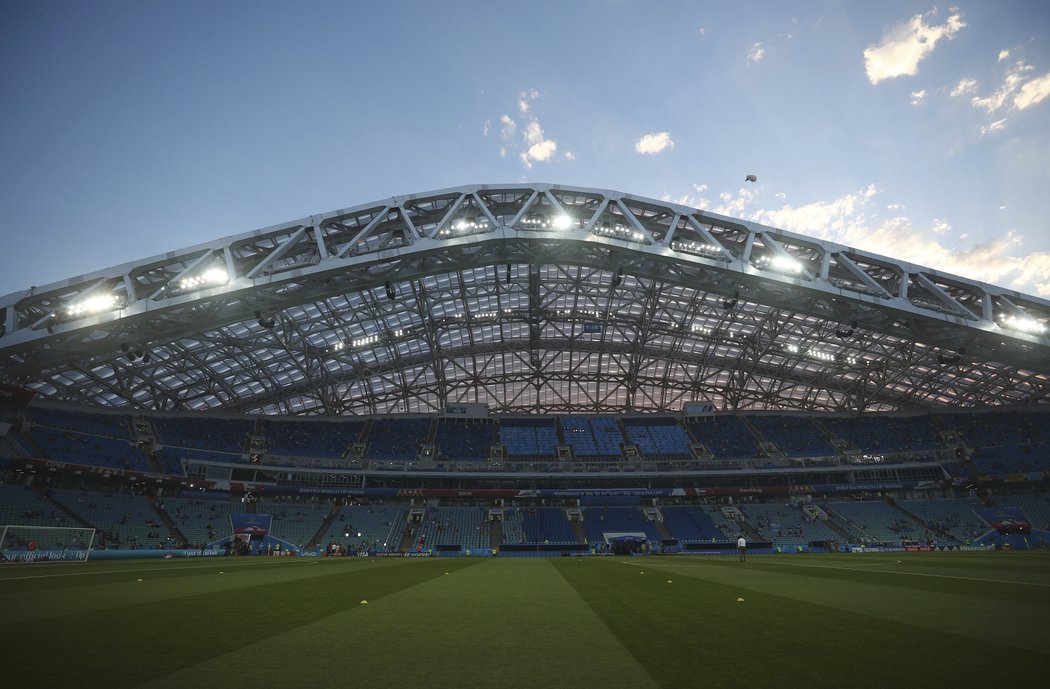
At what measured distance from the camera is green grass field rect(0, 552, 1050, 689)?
140 inches

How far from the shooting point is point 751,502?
1975 inches

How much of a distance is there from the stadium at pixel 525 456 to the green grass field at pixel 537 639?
65 millimetres

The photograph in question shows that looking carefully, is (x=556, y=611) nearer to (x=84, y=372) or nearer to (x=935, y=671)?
(x=935, y=671)

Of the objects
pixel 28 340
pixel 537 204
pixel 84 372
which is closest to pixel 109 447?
pixel 84 372

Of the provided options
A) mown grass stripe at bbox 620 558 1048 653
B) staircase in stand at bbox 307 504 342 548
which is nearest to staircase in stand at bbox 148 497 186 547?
staircase in stand at bbox 307 504 342 548

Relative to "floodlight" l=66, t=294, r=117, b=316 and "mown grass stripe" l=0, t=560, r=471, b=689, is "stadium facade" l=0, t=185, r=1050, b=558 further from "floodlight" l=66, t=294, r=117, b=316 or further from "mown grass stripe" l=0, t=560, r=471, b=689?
"mown grass stripe" l=0, t=560, r=471, b=689

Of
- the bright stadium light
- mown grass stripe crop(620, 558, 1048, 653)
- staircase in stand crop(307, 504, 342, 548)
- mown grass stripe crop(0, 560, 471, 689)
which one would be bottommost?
staircase in stand crop(307, 504, 342, 548)

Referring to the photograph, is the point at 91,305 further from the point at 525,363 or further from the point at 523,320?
the point at 525,363

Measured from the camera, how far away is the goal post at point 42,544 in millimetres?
25672

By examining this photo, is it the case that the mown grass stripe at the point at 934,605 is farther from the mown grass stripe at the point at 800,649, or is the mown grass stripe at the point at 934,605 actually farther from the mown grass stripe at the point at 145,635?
the mown grass stripe at the point at 145,635

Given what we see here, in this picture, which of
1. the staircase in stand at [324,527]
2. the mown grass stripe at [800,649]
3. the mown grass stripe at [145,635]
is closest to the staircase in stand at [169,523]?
the staircase in stand at [324,527]

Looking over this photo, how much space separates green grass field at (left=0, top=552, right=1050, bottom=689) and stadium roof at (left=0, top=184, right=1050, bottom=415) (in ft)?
53.5

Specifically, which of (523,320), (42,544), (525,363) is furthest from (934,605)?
(525,363)

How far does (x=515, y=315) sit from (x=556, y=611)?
37938 millimetres
